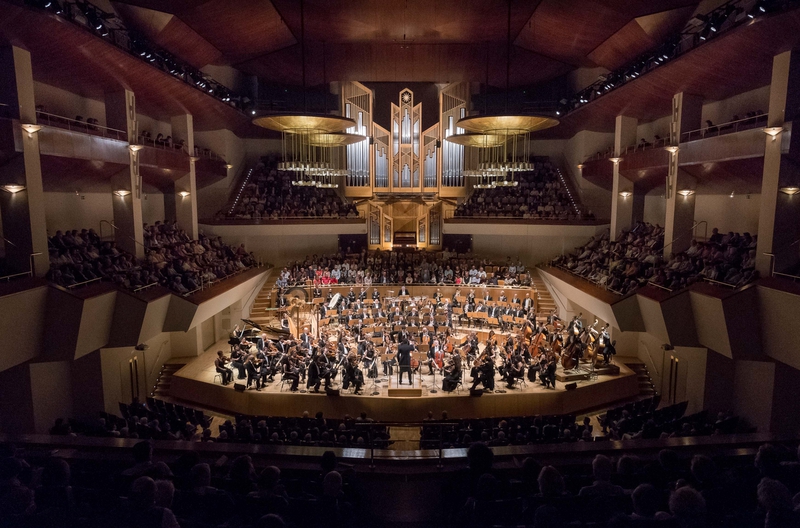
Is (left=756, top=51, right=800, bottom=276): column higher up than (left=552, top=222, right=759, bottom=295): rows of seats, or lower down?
higher up

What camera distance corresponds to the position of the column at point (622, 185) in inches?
577

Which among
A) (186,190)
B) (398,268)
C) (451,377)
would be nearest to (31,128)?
(186,190)

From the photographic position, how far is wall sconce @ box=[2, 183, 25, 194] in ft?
26.1

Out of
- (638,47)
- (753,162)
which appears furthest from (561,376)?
(638,47)

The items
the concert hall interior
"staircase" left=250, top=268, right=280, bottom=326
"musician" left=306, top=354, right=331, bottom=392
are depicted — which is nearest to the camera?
the concert hall interior

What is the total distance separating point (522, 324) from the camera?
13508mm

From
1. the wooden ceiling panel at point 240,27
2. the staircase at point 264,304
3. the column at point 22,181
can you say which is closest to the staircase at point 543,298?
the staircase at point 264,304

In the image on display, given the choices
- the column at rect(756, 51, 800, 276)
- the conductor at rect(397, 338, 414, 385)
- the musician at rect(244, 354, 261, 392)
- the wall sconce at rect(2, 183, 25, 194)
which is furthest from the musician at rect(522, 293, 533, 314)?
the wall sconce at rect(2, 183, 25, 194)

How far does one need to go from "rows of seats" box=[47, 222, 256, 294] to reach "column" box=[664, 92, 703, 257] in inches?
420

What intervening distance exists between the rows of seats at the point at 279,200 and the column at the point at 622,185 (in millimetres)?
8429

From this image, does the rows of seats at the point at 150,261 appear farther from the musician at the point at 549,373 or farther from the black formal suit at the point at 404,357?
the musician at the point at 549,373

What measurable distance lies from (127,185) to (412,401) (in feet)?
25.4

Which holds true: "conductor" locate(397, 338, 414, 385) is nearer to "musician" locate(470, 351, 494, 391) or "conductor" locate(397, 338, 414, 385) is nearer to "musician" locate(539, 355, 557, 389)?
"musician" locate(470, 351, 494, 391)

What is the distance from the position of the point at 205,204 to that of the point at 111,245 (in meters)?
Result: 8.12
